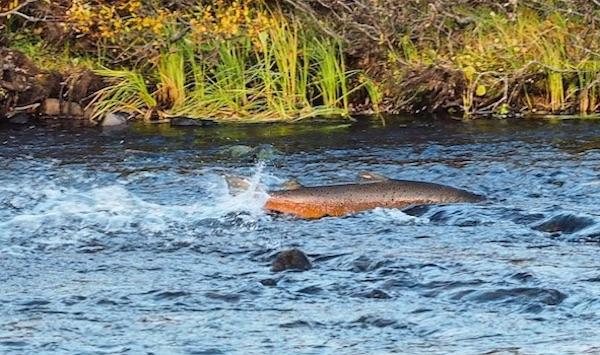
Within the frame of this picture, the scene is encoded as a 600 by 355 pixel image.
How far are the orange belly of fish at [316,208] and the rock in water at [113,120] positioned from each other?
17.4 feet

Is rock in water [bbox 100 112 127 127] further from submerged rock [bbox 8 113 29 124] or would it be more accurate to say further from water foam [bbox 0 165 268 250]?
water foam [bbox 0 165 268 250]

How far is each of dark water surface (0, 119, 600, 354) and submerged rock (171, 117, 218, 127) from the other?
4.87 feet

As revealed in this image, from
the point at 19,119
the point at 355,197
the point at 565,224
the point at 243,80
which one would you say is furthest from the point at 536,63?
the point at 565,224

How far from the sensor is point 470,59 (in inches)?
517

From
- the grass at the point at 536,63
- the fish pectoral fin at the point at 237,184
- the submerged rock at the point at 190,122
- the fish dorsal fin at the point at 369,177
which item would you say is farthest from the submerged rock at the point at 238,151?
the fish dorsal fin at the point at 369,177

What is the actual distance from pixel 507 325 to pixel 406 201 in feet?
8.67

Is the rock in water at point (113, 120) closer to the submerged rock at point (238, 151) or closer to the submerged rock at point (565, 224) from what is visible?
the submerged rock at point (238, 151)

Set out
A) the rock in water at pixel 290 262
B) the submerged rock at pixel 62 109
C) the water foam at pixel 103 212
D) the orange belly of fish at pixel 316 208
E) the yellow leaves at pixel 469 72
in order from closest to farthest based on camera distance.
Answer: the rock in water at pixel 290 262, the water foam at pixel 103 212, the orange belly of fish at pixel 316 208, the yellow leaves at pixel 469 72, the submerged rock at pixel 62 109

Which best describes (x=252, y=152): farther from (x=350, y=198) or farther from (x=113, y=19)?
(x=350, y=198)

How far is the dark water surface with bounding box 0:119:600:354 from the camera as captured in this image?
5500 millimetres

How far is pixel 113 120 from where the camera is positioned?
Answer: 13156 millimetres

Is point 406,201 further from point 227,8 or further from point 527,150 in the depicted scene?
point 227,8

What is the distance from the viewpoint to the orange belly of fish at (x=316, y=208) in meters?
8.05

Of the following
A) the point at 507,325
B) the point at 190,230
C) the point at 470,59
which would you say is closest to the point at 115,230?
the point at 190,230
